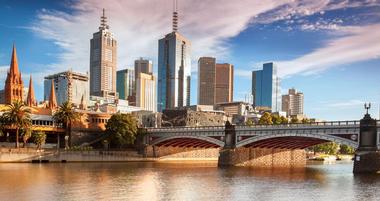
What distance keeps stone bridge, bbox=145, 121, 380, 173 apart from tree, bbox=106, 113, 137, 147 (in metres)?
9.17

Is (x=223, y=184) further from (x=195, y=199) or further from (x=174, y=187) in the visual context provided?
(x=195, y=199)

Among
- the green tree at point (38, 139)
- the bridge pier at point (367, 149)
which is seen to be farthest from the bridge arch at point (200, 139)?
the bridge pier at point (367, 149)

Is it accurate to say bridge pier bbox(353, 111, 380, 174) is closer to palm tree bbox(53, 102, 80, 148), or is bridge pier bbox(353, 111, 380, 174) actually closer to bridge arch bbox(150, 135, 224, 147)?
bridge arch bbox(150, 135, 224, 147)

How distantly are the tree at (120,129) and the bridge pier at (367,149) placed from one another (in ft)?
220

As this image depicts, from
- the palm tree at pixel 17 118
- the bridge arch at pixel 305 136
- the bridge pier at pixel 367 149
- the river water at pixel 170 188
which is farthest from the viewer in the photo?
the palm tree at pixel 17 118

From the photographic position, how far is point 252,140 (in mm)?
114750

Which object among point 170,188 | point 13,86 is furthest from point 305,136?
point 13,86

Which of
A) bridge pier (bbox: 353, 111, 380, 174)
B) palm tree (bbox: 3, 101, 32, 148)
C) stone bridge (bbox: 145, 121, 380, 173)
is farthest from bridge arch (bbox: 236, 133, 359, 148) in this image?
palm tree (bbox: 3, 101, 32, 148)

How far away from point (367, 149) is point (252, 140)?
30062 mm

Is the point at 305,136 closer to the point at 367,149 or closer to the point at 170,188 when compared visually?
the point at 367,149

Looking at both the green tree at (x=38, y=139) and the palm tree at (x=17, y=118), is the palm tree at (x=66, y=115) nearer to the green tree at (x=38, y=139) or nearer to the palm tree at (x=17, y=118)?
the green tree at (x=38, y=139)

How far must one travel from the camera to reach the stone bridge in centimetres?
10006

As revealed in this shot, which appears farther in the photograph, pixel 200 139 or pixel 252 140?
pixel 200 139

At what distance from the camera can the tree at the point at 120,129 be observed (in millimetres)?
134863
